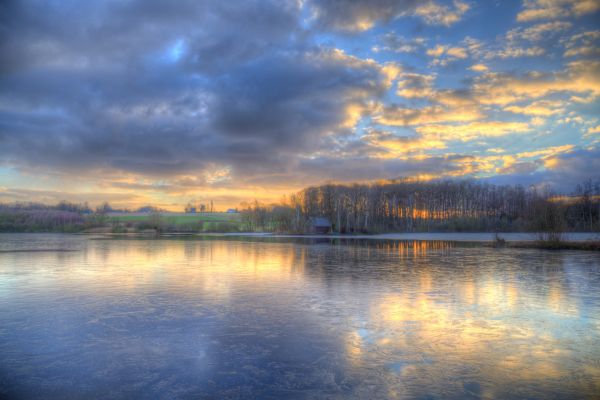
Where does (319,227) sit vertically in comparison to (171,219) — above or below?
below

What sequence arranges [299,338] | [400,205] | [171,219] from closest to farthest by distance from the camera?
[299,338] → [400,205] → [171,219]

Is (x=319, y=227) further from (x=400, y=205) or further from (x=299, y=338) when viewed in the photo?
(x=299, y=338)

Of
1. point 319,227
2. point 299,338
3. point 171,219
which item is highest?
point 171,219

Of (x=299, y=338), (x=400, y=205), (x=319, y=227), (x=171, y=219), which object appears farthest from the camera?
(x=171, y=219)

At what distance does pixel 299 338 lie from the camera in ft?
20.4

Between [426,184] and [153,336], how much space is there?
89367 millimetres

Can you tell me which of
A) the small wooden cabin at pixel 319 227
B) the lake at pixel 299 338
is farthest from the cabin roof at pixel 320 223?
the lake at pixel 299 338

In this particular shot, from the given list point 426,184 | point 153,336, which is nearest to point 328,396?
point 153,336

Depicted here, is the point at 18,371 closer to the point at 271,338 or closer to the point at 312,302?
the point at 271,338

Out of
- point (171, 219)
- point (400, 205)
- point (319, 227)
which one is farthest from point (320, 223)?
point (171, 219)

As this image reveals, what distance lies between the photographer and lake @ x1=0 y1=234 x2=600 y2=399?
4.43 metres

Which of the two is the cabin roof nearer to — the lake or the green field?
the green field

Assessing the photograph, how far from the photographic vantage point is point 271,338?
6.22 m

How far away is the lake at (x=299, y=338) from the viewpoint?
4.43m
